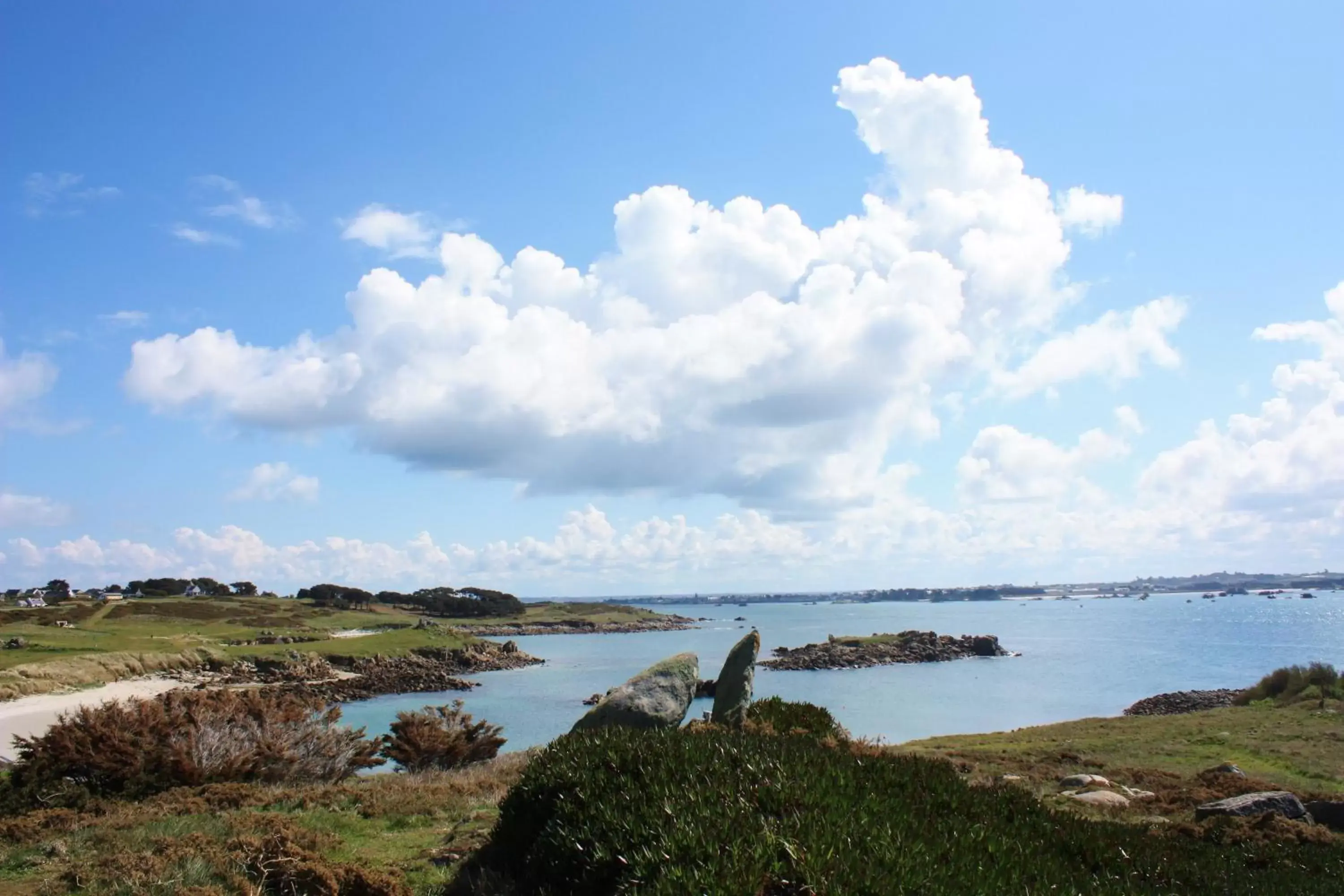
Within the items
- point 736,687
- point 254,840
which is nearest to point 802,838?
point 254,840

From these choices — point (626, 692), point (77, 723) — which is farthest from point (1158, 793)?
point (77, 723)

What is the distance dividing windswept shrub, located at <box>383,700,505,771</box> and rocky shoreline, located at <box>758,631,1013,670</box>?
225 feet

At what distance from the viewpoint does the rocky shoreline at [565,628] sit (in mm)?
155875

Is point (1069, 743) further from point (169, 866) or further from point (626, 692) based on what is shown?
point (169, 866)

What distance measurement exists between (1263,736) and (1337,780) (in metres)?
7.86

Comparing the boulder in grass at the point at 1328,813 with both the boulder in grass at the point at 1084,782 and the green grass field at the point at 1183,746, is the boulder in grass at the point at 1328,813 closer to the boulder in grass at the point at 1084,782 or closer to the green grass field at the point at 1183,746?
the boulder in grass at the point at 1084,782

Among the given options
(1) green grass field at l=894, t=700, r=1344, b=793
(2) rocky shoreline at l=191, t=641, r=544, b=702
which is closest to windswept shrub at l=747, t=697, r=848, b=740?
(1) green grass field at l=894, t=700, r=1344, b=793

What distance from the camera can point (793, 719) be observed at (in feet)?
52.0

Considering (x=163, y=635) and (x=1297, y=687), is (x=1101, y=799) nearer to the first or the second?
→ (x=1297, y=687)

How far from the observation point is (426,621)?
144 m

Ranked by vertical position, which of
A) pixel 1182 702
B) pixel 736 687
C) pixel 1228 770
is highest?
pixel 736 687

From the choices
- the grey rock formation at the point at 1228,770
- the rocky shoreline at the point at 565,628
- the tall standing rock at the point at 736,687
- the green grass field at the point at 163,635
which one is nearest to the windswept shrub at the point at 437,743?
the tall standing rock at the point at 736,687

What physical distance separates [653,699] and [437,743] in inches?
314

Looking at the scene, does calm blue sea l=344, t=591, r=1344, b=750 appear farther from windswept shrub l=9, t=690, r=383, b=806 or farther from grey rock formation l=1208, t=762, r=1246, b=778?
windswept shrub l=9, t=690, r=383, b=806
